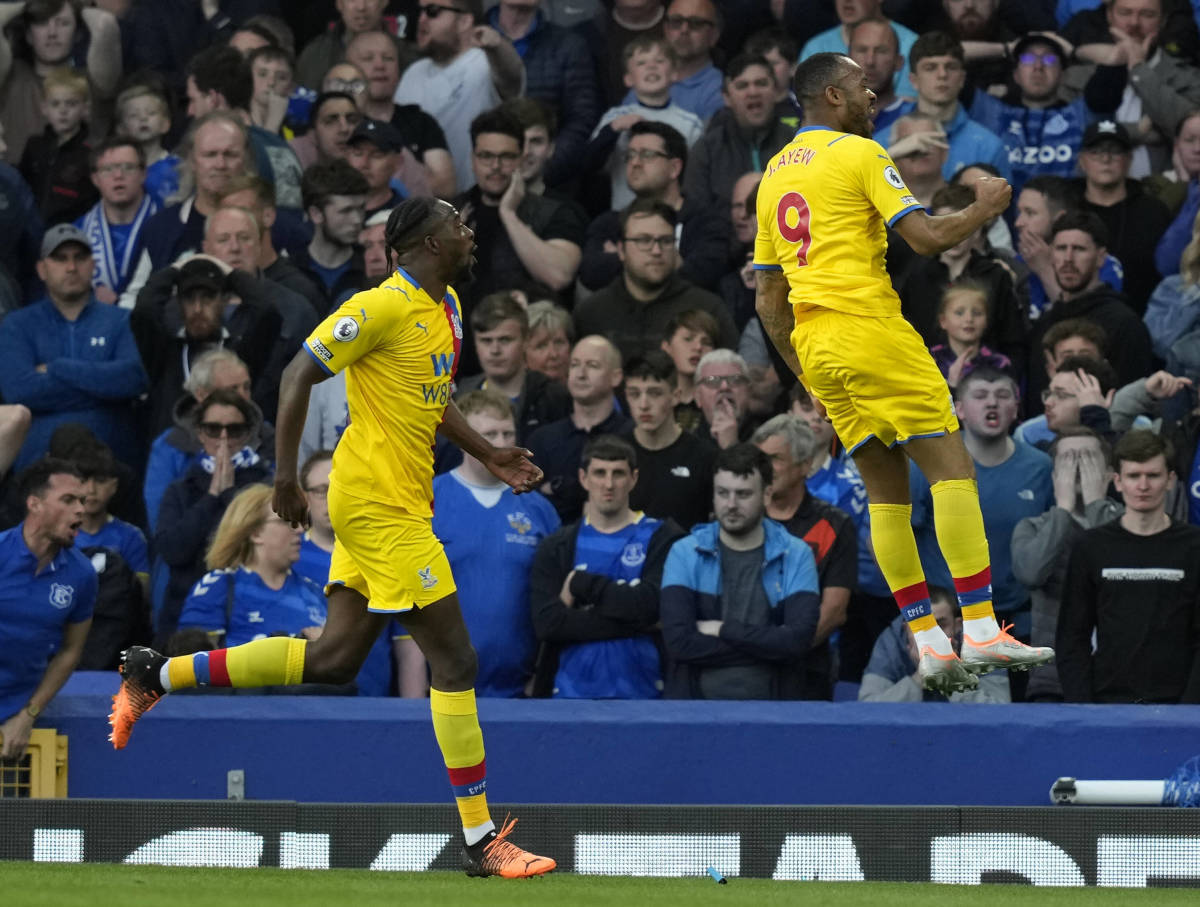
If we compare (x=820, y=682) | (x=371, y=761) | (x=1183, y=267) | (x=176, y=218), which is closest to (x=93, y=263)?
(x=176, y=218)

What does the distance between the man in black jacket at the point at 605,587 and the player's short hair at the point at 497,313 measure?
4.50ft

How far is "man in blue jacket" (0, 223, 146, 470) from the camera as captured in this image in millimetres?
12367

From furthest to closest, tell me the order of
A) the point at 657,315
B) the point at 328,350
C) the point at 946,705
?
1. the point at 657,315
2. the point at 946,705
3. the point at 328,350

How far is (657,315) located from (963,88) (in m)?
3.00

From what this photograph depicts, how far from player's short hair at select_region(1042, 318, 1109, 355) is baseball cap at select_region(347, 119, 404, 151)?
14.6 feet

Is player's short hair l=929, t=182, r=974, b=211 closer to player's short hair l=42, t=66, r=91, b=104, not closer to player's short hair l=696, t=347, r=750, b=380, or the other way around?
player's short hair l=696, t=347, r=750, b=380

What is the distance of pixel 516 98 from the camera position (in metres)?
14.0

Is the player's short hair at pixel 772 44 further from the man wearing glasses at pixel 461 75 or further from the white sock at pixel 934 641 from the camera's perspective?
the white sock at pixel 934 641

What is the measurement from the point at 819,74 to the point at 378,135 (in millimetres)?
5874

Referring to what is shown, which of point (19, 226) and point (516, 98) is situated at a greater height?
point (516, 98)

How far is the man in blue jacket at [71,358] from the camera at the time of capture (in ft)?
40.6

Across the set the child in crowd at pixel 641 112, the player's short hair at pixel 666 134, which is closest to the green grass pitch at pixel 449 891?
the player's short hair at pixel 666 134

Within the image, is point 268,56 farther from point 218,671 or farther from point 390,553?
point 390,553

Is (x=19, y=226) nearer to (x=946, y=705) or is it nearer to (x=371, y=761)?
(x=371, y=761)
